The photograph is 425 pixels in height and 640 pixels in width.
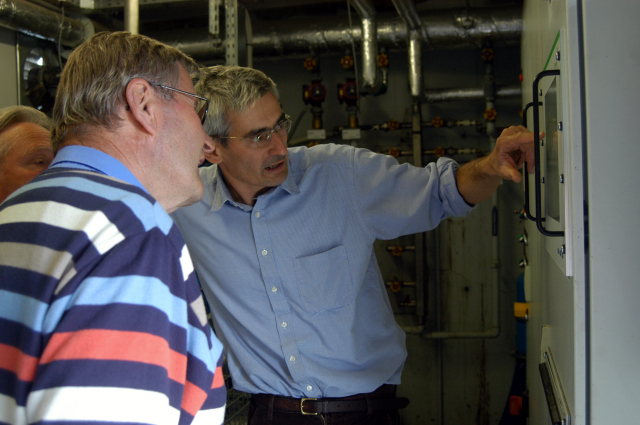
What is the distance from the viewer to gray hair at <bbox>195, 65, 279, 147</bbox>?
1465mm

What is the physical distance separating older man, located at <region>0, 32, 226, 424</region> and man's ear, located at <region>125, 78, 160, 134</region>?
3 centimetres

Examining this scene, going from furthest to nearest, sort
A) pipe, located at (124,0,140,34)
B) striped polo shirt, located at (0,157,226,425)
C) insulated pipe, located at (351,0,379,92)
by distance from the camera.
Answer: insulated pipe, located at (351,0,379,92), pipe, located at (124,0,140,34), striped polo shirt, located at (0,157,226,425)

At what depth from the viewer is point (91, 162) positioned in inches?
26.0

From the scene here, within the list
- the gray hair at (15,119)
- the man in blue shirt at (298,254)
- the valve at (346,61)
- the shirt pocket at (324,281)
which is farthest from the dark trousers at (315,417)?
the valve at (346,61)

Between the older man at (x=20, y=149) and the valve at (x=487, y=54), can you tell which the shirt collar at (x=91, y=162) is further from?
the valve at (x=487, y=54)

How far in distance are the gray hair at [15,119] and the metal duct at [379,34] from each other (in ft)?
5.64

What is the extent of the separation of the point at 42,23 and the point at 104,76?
2151 millimetres

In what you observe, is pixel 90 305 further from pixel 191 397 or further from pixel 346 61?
pixel 346 61

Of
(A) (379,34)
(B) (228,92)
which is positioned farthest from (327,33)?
(B) (228,92)

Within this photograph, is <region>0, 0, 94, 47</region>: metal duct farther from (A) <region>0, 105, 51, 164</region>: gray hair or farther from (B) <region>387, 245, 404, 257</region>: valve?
(B) <region>387, 245, 404, 257</region>: valve

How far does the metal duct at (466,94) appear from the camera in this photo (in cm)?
302

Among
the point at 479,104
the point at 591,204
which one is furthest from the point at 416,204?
the point at 479,104

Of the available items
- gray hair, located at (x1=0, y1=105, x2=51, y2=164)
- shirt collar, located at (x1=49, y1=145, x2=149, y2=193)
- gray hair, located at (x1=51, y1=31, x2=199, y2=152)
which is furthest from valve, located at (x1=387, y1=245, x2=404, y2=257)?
shirt collar, located at (x1=49, y1=145, x2=149, y2=193)

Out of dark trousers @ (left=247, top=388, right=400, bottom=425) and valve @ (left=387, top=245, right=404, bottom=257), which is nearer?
dark trousers @ (left=247, top=388, right=400, bottom=425)
